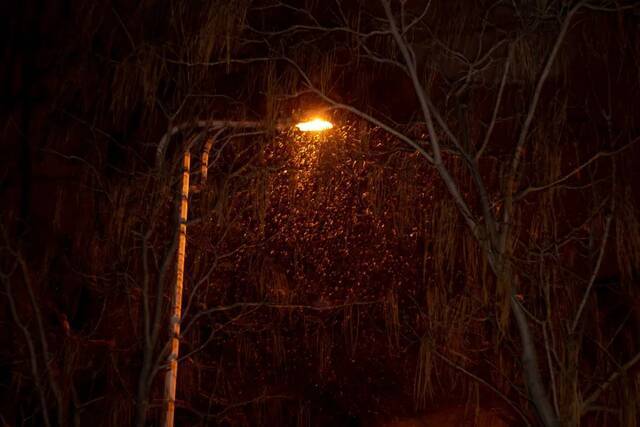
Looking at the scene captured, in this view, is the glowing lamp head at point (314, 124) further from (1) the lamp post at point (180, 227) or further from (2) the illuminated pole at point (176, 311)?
(2) the illuminated pole at point (176, 311)

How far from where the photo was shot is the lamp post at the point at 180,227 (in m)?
6.13

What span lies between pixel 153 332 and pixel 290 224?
2.77 meters

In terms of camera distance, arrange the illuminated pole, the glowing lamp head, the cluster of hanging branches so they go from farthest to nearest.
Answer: the glowing lamp head, the illuminated pole, the cluster of hanging branches

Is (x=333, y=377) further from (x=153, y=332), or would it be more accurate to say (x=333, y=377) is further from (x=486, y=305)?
(x=486, y=305)

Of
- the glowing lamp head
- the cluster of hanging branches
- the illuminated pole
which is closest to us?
the cluster of hanging branches

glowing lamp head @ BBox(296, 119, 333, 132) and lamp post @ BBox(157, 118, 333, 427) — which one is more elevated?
glowing lamp head @ BBox(296, 119, 333, 132)

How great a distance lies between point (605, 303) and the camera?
266 inches

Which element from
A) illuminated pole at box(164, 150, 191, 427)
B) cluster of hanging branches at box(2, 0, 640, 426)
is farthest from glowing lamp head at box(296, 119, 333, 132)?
illuminated pole at box(164, 150, 191, 427)

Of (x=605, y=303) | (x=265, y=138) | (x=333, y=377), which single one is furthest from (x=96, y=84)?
(x=605, y=303)

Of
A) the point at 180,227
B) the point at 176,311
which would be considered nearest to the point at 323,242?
the point at 180,227

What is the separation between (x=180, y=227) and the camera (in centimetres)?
646

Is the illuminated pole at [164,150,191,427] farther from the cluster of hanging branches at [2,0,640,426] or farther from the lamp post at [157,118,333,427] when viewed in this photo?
the cluster of hanging branches at [2,0,640,426]

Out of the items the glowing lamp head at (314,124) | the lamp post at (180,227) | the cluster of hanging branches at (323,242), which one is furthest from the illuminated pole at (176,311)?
the glowing lamp head at (314,124)

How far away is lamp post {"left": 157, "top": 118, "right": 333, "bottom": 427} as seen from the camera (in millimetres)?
6133
